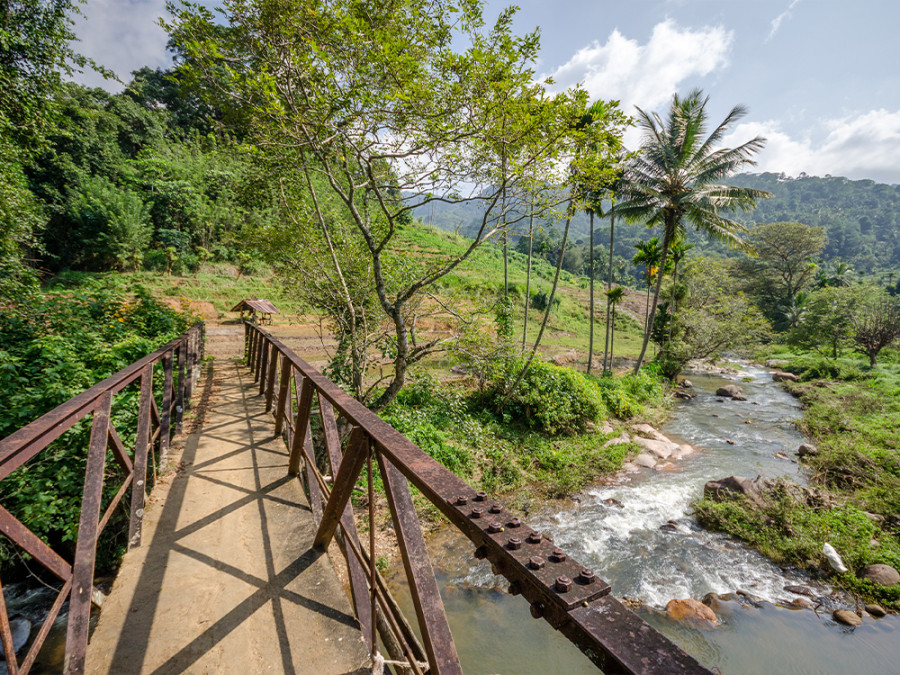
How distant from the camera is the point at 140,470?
103 inches

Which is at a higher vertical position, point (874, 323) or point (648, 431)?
point (874, 323)

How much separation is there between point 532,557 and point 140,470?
3.00 meters

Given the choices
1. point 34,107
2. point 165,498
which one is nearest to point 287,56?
point 165,498

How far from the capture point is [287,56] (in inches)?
167

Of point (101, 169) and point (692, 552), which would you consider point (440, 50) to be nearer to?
point (692, 552)

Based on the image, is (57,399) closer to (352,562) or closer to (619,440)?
(352,562)

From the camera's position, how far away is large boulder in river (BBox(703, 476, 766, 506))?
746 cm

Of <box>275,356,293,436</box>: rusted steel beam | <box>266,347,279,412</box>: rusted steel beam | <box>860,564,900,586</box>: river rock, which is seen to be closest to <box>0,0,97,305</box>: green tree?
<box>266,347,279,412</box>: rusted steel beam

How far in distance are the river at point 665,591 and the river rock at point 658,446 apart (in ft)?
3.14

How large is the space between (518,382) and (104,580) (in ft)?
30.9

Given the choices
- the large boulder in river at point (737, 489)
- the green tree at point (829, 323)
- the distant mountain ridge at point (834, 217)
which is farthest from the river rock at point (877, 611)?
the distant mountain ridge at point (834, 217)

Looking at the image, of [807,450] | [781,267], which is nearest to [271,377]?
[807,450]

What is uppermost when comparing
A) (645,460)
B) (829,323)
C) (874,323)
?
(874,323)

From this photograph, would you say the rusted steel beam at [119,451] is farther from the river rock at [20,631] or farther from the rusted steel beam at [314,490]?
the river rock at [20,631]
